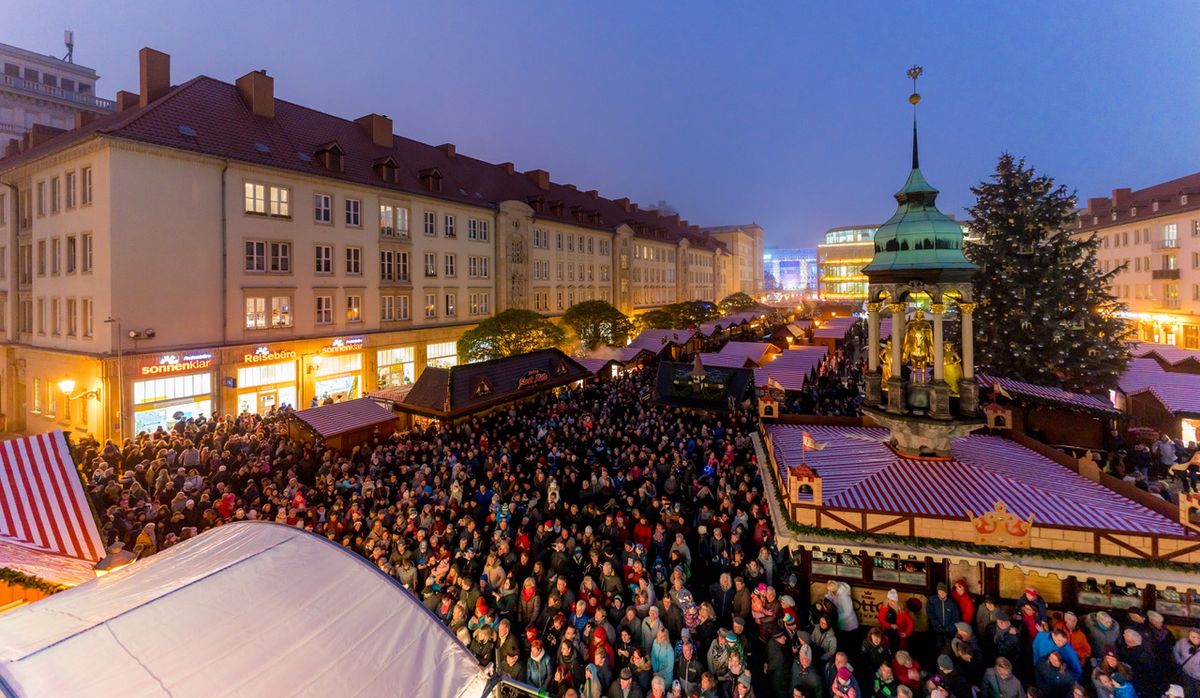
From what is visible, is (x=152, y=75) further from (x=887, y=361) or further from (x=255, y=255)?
(x=887, y=361)

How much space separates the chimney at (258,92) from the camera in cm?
3109

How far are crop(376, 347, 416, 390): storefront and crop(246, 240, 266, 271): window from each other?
8.10 metres

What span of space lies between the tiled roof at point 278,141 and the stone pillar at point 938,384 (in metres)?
31.0

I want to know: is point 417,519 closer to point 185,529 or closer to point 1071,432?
point 185,529

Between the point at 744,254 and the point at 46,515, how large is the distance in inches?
4571

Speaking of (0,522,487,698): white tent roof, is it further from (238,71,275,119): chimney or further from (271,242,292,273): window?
(238,71,275,119): chimney

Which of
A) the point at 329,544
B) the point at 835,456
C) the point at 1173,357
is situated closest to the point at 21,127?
the point at 329,544

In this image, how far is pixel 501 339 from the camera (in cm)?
3183

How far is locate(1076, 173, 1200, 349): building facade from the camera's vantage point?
45312 mm

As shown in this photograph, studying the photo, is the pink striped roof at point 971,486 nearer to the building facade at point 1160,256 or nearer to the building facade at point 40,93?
the building facade at point 1160,256

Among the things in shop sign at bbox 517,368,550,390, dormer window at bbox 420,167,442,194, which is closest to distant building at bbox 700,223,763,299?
dormer window at bbox 420,167,442,194

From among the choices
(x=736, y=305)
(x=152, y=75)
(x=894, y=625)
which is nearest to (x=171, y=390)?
(x=152, y=75)

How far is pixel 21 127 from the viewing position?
46.7 metres

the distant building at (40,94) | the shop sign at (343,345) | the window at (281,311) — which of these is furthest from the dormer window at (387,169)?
the distant building at (40,94)
